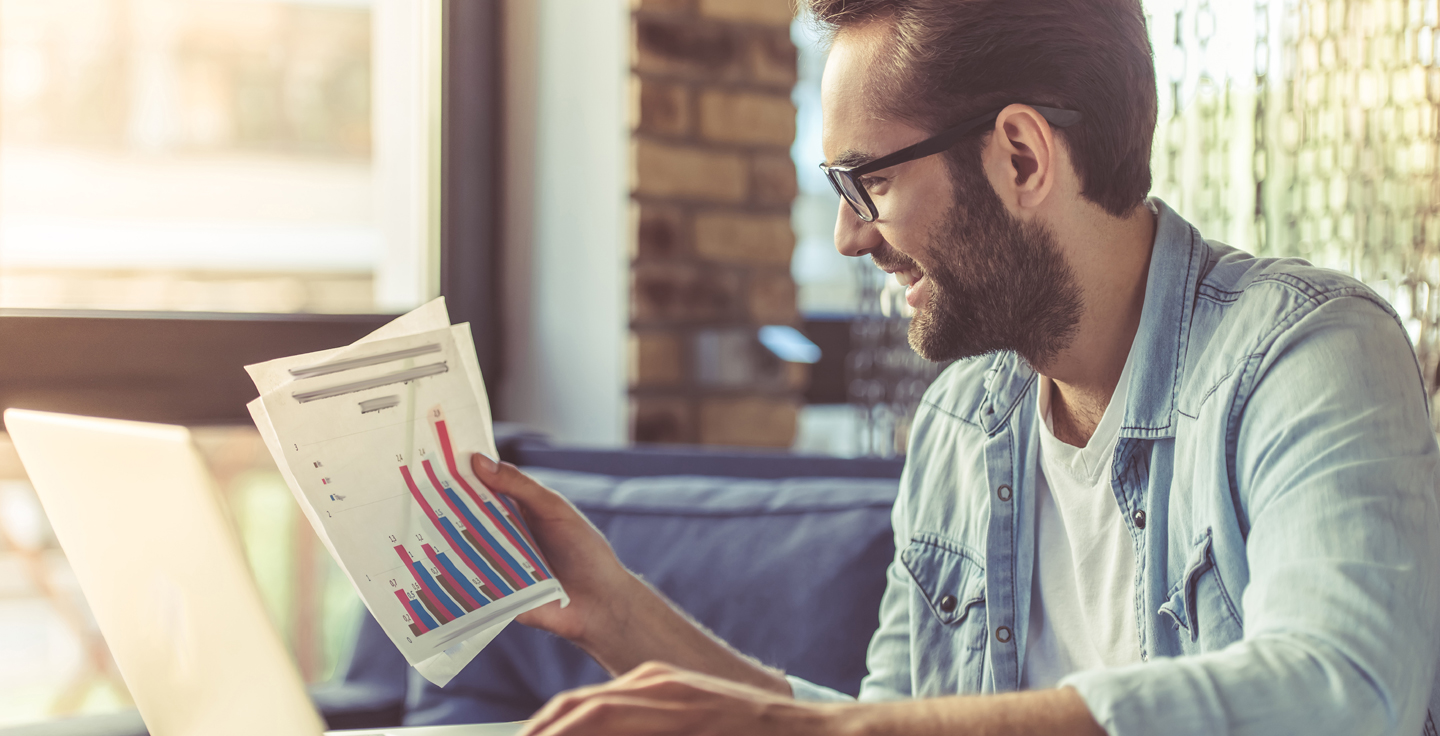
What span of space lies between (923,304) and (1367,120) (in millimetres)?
1013

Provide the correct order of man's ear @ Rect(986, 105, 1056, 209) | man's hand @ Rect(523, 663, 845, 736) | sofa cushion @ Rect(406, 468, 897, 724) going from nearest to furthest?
man's hand @ Rect(523, 663, 845, 736) < man's ear @ Rect(986, 105, 1056, 209) < sofa cushion @ Rect(406, 468, 897, 724)

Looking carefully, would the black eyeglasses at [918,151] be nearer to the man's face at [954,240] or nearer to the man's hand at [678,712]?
the man's face at [954,240]

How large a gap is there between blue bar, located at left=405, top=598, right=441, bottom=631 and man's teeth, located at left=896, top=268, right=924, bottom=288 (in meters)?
0.54

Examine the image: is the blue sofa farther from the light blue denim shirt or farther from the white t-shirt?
the white t-shirt

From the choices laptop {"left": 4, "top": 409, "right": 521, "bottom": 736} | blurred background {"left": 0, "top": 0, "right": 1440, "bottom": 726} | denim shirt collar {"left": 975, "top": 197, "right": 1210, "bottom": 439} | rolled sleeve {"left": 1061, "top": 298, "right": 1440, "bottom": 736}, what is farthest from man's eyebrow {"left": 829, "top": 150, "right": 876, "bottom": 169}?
blurred background {"left": 0, "top": 0, "right": 1440, "bottom": 726}

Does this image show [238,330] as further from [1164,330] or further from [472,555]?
[1164,330]

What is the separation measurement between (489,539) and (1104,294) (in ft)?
1.96

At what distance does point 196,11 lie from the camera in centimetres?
190

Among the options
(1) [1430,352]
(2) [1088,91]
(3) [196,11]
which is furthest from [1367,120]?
(3) [196,11]

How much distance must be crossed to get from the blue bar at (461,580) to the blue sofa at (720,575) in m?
0.51

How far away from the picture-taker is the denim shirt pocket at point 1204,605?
821 millimetres

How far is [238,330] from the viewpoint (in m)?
1.69

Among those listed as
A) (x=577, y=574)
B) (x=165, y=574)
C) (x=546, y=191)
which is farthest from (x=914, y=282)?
(x=546, y=191)

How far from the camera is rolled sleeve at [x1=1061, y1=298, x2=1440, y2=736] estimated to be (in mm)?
559
